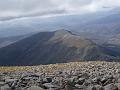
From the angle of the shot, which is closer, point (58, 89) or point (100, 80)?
point (58, 89)

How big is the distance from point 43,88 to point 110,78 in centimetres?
636

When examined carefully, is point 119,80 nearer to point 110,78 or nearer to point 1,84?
point 110,78

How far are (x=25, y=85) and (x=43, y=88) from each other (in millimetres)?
2055

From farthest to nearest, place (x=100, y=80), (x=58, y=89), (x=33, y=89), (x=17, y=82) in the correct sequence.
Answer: (x=100, y=80)
(x=17, y=82)
(x=58, y=89)
(x=33, y=89)

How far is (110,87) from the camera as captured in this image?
21.4 m

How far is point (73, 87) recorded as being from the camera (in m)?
22.4

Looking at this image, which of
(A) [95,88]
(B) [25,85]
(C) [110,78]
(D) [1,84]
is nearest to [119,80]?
(C) [110,78]

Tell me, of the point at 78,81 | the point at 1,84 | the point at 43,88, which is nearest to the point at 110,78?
the point at 78,81

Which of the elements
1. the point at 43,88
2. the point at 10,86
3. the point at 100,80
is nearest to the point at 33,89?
the point at 43,88

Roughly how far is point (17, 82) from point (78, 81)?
429 centimetres

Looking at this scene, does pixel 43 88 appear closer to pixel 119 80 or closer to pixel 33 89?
pixel 33 89

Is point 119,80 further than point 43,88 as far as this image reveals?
Yes

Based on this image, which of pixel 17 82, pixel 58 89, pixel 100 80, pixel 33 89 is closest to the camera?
pixel 33 89

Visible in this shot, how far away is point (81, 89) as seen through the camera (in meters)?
21.8
